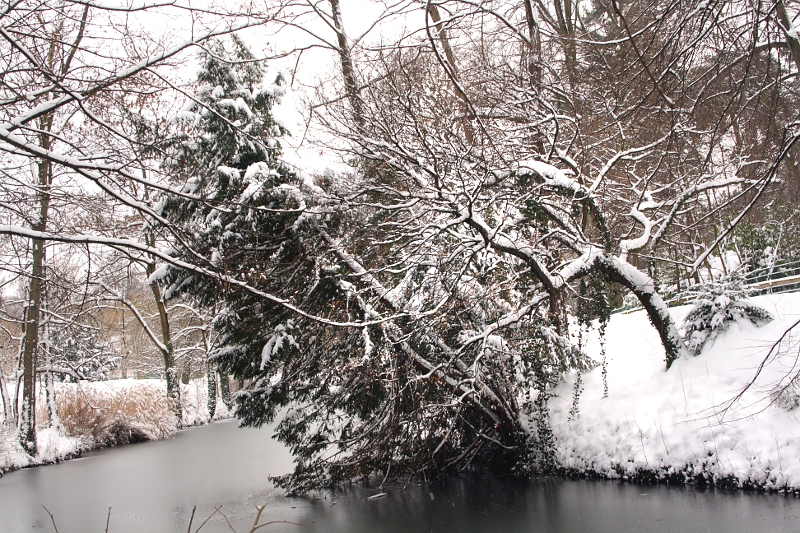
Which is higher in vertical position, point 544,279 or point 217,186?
point 217,186

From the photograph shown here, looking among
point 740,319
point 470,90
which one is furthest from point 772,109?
point 470,90

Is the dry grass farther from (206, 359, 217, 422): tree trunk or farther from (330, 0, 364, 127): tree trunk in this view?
(330, 0, 364, 127): tree trunk

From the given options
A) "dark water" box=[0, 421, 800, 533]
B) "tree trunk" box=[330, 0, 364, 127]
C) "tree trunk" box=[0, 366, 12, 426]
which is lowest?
"dark water" box=[0, 421, 800, 533]

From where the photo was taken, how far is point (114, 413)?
15867mm

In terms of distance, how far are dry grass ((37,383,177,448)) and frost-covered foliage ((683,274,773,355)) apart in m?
13.4

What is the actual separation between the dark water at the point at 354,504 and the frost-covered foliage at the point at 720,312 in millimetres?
2591

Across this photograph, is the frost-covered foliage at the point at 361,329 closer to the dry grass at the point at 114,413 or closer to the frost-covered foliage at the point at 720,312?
the frost-covered foliage at the point at 720,312

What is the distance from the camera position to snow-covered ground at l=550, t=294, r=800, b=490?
21.8 feet

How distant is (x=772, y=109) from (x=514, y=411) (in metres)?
6.16

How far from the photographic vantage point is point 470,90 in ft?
32.2

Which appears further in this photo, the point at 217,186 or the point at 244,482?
the point at 244,482

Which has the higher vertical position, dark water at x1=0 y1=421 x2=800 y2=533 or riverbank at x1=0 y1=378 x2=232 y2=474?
riverbank at x1=0 y1=378 x2=232 y2=474

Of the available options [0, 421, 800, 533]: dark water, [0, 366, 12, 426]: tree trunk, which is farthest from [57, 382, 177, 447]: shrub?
[0, 421, 800, 533]: dark water

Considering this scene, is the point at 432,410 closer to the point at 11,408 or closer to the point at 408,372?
the point at 408,372
